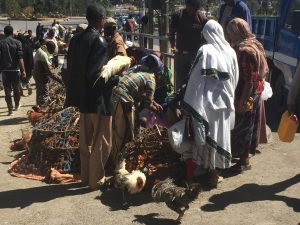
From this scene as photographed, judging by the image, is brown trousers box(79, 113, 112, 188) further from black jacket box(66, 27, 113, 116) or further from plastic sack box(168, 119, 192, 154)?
plastic sack box(168, 119, 192, 154)

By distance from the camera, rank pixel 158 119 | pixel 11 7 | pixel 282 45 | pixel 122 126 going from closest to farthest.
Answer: pixel 158 119, pixel 122 126, pixel 282 45, pixel 11 7

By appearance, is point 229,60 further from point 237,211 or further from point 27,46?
point 27,46

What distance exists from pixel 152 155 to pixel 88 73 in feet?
4.45

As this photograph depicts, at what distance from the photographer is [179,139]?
4988 mm

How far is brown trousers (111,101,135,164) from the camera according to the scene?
5.65 m

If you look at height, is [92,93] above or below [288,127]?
above

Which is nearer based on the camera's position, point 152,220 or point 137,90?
point 152,220

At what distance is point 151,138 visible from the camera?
601 cm

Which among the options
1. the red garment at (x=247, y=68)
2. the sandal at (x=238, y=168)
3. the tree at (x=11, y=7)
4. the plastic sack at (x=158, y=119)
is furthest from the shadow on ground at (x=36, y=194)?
the tree at (x=11, y=7)

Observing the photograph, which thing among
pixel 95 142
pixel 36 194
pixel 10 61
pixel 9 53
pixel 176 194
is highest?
pixel 9 53

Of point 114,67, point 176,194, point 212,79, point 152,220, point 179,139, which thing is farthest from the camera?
point 114,67

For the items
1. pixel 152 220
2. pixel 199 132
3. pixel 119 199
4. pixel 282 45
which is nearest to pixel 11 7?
pixel 282 45

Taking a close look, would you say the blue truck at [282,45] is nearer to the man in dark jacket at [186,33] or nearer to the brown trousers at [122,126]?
the man in dark jacket at [186,33]

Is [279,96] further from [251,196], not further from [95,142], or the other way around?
[95,142]
